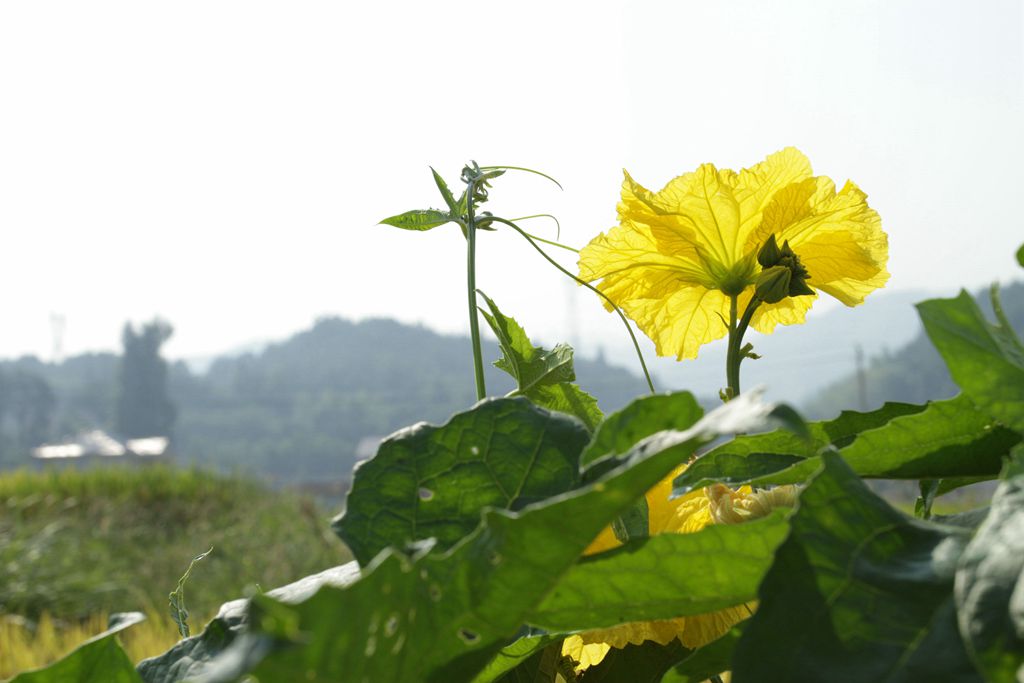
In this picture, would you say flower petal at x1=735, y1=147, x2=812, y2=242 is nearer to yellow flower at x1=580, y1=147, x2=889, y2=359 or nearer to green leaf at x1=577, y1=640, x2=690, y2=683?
yellow flower at x1=580, y1=147, x2=889, y2=359

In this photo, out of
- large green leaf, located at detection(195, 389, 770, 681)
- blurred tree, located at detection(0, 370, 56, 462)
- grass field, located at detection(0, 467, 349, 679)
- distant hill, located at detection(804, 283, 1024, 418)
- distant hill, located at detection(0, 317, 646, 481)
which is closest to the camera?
large green leaf, located at detection(195, 389, 770, 681)

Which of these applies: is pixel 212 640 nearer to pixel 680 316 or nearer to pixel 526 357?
pixel 526 357

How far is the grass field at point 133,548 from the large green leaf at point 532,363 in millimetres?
2400

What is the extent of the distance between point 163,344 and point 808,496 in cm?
3900

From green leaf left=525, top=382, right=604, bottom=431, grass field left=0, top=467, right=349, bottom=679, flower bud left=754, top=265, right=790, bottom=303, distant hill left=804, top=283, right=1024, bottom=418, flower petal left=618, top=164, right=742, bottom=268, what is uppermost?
flower petal left=618, top=164, right=742, bottom=268

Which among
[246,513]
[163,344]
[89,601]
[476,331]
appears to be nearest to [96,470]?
[246,513]

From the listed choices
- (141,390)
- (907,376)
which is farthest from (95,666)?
(907,376)

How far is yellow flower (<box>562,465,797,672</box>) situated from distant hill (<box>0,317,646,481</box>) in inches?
1276

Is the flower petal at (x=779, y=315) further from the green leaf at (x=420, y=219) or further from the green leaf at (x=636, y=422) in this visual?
the green leaf at (x=636, y=422)

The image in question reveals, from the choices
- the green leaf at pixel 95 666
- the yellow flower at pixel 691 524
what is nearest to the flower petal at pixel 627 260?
the yellow flower at pixel 691 524

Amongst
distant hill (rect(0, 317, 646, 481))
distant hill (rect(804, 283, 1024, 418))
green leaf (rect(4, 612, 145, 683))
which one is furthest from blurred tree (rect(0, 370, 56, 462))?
green leaf (rect(4, 612, 145, 683))

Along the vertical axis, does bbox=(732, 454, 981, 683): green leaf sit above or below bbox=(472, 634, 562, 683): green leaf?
above

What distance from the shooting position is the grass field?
3711 millimetres

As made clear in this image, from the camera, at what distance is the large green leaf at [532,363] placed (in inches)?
12.0
